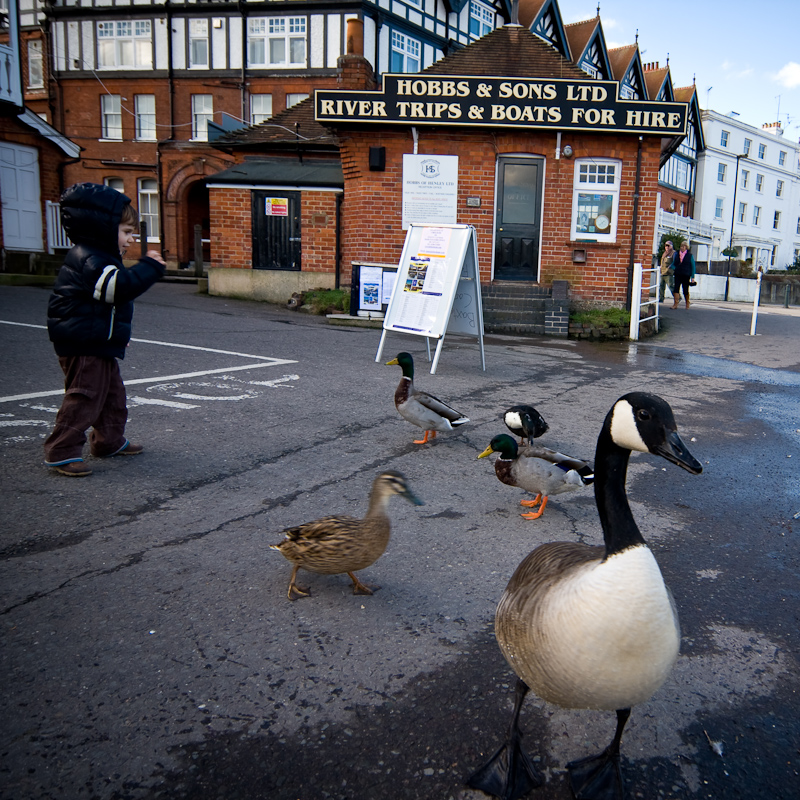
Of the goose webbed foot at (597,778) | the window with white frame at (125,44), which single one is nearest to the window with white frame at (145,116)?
the window with white frame at (125,44)

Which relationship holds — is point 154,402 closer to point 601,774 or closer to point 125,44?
point 601,774

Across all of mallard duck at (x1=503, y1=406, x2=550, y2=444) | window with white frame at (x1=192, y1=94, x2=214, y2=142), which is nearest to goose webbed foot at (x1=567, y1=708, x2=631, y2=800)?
mallard duck at (x1=503, y1=406, x2=550, y2=444)

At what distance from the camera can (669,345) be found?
13.4 meters

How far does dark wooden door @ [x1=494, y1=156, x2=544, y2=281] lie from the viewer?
1605 cm


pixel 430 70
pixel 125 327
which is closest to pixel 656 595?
pixel 125 327

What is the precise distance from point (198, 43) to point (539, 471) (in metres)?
32.3

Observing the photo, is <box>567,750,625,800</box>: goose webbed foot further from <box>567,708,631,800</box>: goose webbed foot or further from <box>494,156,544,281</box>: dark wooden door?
<box>494,156,544,281</box>: dark wooden door

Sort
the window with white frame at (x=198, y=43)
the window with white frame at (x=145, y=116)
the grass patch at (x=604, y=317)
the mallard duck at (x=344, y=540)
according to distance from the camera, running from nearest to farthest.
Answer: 1. the mallard duck at (x=344, y=540)
2. the grass patch at (x=604, y=317)
3. the window with white frame at (x=198, y=43)
4. the window with white frame at (x=145, y=116)

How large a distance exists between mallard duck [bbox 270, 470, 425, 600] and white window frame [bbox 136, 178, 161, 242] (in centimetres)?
3166

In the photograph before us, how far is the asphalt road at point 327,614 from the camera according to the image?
2.22 m

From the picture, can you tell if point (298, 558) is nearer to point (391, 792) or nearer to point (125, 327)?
point (391, 792)

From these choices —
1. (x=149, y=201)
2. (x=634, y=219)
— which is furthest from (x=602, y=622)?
(x=149, y=201)

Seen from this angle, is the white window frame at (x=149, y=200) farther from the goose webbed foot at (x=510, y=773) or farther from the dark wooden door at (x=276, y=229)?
the goose webbed foot at (x=510, y=773)

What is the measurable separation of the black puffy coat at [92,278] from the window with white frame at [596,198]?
12.8 metres
